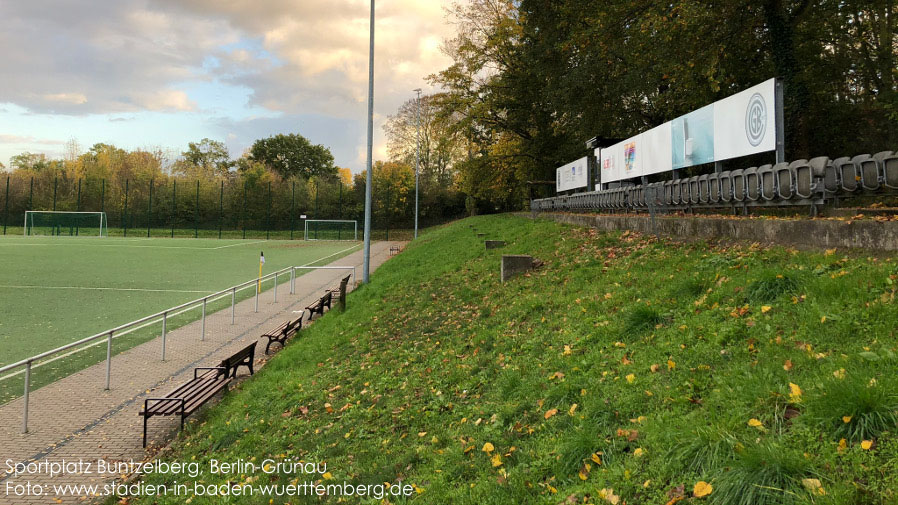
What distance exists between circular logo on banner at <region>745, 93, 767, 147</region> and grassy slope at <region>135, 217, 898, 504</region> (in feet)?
9.54

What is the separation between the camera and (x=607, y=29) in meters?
14.9

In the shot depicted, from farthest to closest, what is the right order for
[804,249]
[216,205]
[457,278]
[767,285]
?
1. [216,205]
2. [457,278]
3. [804,249]
4. [767,285]

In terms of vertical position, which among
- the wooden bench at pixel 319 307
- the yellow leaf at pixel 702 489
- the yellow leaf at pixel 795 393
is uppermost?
the yellow leaf at pixel 795 393

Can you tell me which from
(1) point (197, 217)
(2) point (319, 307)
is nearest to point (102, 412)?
(2) point (319, 307)

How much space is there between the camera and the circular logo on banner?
898 centimetres

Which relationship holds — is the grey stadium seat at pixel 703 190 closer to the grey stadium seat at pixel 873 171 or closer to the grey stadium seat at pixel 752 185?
the grey stadium seat at pixel 752 185

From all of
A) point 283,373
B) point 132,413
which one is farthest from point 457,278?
point 132,413

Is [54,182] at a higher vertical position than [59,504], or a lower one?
higher

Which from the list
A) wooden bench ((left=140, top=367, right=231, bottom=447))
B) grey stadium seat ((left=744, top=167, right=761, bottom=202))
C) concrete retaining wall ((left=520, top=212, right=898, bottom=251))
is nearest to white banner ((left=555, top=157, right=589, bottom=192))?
concrete retaining wall ((left=520, top=212, right=898, bottom=251))

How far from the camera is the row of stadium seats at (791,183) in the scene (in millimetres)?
6324

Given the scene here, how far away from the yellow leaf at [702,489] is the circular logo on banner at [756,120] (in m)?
8.13

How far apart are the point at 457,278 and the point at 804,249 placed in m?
7.83

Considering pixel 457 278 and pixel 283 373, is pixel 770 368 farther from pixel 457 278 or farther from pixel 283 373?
pixel 457 278

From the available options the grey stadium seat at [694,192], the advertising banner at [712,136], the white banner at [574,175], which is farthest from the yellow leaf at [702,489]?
the white banner at [574,175]
